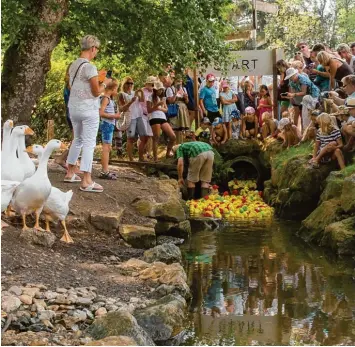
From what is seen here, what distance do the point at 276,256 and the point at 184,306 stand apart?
340 cm

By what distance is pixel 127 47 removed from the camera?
11.9m

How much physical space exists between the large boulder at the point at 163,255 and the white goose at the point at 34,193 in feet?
4.40

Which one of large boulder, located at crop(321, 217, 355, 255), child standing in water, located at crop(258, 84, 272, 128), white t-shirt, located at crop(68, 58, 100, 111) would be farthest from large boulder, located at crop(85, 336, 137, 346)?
child standing in water, located at crop(258, 84, 272, 128)

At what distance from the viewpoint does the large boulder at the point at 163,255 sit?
8258 millimetres

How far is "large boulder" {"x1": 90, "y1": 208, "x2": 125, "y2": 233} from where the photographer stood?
8.97 metres

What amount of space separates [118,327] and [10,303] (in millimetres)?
867

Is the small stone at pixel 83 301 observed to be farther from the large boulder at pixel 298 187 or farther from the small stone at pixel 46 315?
the large boulder at pixel 298 187

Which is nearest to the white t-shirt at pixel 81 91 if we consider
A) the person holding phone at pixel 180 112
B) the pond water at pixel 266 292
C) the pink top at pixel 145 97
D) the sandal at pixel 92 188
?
the sandal at pixel 92 188

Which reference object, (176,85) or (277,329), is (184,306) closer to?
(277,329)

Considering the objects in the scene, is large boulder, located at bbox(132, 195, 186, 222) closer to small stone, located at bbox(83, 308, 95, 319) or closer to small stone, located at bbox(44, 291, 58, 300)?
small stone, located at bbox(44, 291, 58, 300)

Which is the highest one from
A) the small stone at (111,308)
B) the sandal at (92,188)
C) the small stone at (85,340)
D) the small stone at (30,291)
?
the sandal at (92,188)

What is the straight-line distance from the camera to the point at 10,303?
5.57m

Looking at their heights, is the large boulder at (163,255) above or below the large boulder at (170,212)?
below

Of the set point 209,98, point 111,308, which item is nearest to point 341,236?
point 111,308
